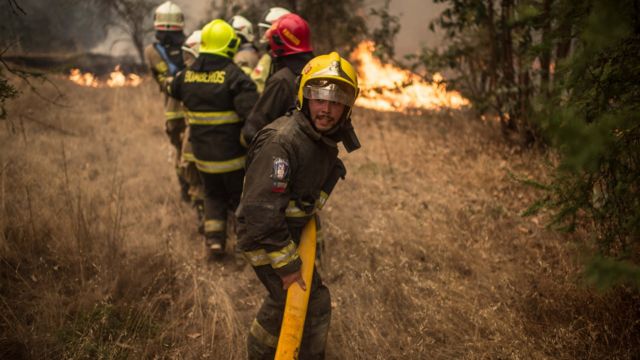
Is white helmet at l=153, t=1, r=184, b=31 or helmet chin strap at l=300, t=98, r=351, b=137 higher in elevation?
white helmet at l=153, t=1, r=184, b=31

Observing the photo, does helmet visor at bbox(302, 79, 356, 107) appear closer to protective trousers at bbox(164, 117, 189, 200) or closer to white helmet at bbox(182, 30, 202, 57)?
white helmet at bbox(182, 30, 202, 57)

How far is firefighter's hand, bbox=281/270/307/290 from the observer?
99.2 inches

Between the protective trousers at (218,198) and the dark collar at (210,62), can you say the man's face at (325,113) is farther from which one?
the protective trousers at (218,198)

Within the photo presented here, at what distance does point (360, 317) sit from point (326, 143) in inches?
64.1

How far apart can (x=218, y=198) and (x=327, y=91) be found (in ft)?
8.14

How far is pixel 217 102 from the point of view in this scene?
4.07m

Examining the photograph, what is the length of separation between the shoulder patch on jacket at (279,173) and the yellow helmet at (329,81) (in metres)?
0.42

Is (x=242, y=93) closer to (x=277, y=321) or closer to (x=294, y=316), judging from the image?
(x=277, y=321)

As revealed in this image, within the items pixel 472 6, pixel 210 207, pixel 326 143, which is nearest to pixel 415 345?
pixel 326 143

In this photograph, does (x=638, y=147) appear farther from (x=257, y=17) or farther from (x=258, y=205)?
(x=257, y=17)

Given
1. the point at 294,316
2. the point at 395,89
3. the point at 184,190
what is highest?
the point at 395,89

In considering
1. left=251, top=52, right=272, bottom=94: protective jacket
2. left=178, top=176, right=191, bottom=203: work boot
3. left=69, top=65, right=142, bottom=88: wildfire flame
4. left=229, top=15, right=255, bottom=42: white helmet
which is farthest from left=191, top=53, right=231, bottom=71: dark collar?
left=69, top=65, right=142, bottom=88: wildfire flame

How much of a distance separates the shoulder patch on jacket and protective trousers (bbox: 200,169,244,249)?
2.09 metres

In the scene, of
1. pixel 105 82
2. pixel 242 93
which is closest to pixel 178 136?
pixel 242 93
